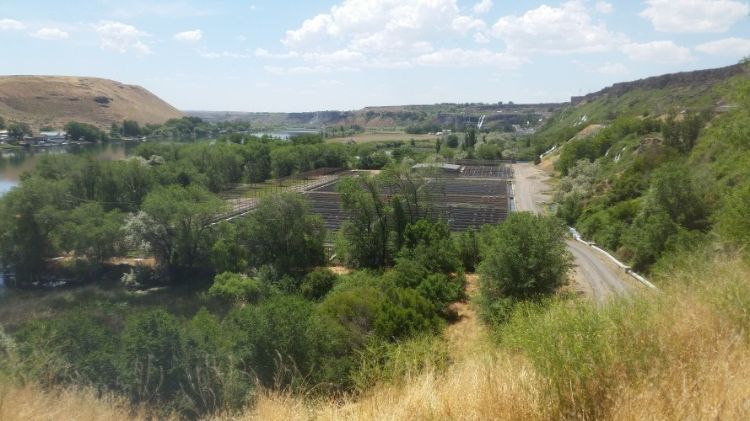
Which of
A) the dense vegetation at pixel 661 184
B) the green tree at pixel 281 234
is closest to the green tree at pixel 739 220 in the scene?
the dense vegetation at pixel 661 184

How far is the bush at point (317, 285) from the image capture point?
22.5 metres

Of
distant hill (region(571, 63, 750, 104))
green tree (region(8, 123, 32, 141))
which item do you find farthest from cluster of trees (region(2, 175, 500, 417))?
green tree (region(8, 123, 32, 141))

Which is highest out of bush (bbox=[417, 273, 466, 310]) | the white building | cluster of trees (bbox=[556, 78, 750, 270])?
the white building

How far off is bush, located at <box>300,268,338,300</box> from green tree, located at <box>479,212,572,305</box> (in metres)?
9.04

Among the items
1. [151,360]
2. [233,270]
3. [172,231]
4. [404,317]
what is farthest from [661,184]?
[172,231]

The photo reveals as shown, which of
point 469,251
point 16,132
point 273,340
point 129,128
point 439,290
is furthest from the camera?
point 129,128

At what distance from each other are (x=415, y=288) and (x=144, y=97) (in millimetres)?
188811

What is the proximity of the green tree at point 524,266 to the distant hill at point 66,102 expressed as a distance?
112743 mm

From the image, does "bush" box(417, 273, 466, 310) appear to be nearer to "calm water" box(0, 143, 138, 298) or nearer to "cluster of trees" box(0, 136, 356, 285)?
"cluster of trees" box(0, 136, 356, 285)

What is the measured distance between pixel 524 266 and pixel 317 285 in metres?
10.8

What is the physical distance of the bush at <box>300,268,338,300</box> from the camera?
22.5 meters

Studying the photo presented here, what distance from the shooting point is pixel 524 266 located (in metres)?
15.5

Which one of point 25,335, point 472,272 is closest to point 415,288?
point 472,272

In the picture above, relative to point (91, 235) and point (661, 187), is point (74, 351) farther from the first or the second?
point (661, 187)
